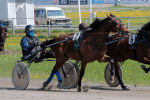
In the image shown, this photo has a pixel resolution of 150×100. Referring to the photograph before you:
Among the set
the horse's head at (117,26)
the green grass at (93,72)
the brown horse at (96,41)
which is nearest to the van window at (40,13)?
the green grass at (93,72)

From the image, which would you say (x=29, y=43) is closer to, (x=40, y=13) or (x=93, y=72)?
(x=93, y=72)

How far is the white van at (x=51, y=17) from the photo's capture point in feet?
98.8

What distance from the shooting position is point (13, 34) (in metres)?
25.7

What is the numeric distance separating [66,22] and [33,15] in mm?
3857

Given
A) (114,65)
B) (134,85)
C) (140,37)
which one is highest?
(140,37)

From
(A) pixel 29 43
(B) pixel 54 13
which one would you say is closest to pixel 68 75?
(A) pixel 29 43

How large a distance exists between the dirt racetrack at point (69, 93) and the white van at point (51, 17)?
18.2 meters

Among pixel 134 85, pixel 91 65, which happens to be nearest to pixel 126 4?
pixel 91 65

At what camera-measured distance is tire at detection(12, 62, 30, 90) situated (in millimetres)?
9844

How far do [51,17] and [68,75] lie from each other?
2128 cm

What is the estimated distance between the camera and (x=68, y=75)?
402 inches

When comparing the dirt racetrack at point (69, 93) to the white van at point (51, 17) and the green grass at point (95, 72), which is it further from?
the white van at point (51, 17)

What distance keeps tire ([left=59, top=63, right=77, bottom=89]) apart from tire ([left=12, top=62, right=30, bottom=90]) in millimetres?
1076

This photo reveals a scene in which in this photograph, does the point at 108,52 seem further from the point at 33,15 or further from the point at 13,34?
the point at 33,15
